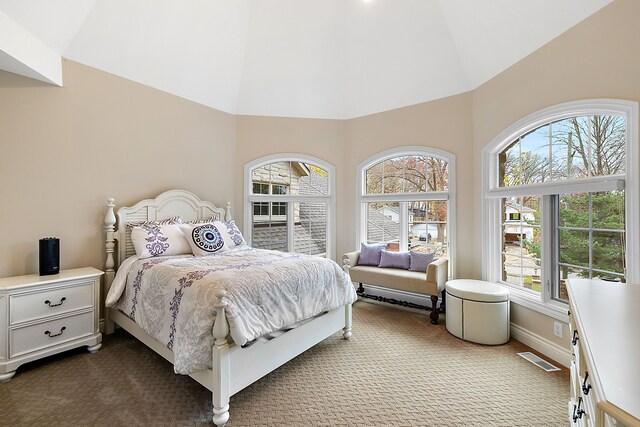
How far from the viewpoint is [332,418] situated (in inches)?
73.7

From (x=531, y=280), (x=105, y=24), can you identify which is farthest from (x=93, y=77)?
(x=531, y=280)

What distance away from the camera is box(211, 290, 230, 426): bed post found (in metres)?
1.79

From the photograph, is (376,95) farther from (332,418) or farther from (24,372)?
(24,372)

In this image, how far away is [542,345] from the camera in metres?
2.69

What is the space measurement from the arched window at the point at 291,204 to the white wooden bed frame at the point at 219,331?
0.55 metres

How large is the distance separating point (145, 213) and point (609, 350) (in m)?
3.89

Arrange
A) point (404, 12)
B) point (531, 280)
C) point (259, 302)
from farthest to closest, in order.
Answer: point (404, 12)
point (531, 280)
point (259, 302)

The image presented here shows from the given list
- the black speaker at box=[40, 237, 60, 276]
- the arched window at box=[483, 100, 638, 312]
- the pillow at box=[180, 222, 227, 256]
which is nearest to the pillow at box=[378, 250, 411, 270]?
the arched window at box=[483, 100, 638, 312]

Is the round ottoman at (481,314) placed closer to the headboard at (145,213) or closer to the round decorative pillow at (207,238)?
the round decorative pillow at (207,238)

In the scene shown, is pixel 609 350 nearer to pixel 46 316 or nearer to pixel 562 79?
pixel 562 79

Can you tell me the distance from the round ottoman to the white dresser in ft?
4.78

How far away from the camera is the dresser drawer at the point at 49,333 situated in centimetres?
230

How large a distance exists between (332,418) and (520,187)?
107 inches

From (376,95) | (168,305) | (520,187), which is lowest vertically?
(168,305)
